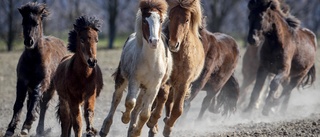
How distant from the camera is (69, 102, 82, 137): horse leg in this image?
9383 millimetres

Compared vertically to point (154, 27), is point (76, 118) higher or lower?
lower

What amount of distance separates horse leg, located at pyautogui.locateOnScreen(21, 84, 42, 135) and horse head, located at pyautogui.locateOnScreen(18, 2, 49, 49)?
70cm

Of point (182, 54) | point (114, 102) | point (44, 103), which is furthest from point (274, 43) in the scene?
point (114, 102)

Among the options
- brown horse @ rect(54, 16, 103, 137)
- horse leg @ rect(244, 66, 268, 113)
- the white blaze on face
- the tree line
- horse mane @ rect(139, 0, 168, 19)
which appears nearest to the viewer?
the white blaze on face

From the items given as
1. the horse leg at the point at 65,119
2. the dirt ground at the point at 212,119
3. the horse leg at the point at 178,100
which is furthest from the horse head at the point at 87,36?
the dirt ground at the point at 212,119

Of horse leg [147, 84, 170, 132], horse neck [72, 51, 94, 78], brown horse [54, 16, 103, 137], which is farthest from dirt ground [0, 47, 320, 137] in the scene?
horse neck [72, 51, 94, 78]

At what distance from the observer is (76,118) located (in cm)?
941

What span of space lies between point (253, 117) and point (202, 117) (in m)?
1.00

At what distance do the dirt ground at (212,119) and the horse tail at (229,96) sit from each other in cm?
20

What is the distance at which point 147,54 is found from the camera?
28.4ft

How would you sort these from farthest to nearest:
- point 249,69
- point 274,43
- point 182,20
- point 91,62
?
point 249,69 → point 274,43 → point 182,20 → point 91,62

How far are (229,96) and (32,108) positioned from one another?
4.83 metres

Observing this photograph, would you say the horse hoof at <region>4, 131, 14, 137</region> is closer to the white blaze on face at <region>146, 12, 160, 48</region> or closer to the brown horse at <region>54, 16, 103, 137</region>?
the brown horse at <region>54, 16, 103, 137</region>

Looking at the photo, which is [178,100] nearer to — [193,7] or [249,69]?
[193,7]
